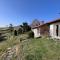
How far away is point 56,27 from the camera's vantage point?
22312 mm

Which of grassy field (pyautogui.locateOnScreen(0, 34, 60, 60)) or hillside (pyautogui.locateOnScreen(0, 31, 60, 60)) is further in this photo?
grassy field (pyautogui.locateOnScreen(0, 34, 60, 60))

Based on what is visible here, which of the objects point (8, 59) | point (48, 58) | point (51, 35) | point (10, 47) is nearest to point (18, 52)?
point (8, 59)

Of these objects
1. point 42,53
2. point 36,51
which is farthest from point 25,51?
point 36,51

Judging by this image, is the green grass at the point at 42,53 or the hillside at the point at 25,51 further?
the green grass at the point at 42,53

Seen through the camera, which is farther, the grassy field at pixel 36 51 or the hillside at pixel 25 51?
the grassy field at pixel 36 51

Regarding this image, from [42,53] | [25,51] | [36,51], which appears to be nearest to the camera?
[25,51]

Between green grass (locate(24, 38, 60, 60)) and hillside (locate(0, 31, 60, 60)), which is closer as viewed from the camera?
hillside (locate(0, 31, 60, 60))

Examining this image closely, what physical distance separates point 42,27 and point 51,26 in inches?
291

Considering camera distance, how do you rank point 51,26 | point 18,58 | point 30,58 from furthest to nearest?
point 51,26 → point 30,58 → point 18,58

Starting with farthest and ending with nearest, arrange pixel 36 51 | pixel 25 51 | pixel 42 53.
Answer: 1. pixel 36 51
2. pixel 42 53
3. pixel 25 51

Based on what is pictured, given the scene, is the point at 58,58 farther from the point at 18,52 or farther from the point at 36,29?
the point at 36,29

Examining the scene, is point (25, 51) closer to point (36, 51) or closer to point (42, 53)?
point (42, 53)

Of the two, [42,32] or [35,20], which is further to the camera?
[35,20]

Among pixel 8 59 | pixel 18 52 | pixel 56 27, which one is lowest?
pixel 8 59
